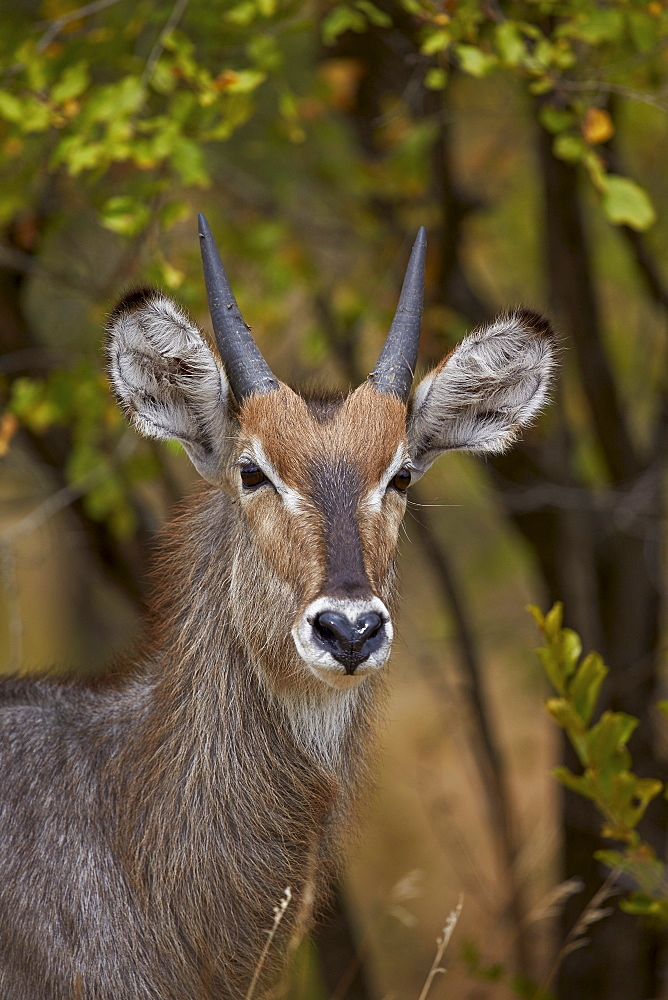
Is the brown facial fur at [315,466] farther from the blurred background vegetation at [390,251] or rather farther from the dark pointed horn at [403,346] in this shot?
the blurred background vegetation at [390,251]

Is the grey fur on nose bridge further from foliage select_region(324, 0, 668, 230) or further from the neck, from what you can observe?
foliage select_region(324, 0, 668, 230)

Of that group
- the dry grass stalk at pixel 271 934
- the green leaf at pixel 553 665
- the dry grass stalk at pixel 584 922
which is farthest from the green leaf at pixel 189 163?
the dry grass stalk at pixel 584 922

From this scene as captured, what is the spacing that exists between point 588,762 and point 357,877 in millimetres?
11396

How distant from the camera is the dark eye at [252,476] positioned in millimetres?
4266

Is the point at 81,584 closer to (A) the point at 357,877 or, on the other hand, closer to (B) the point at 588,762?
(A) the point at 357,877

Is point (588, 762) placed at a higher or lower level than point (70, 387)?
lower

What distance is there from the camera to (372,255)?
8422 millimetres

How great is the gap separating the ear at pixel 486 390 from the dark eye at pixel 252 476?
79 centimetres

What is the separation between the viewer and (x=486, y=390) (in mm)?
4816

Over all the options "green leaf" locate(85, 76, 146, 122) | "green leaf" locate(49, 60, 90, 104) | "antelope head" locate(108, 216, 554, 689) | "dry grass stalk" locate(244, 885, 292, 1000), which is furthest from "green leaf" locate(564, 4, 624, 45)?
"dry grass stalk" locate(244, 885, 292, 1000)

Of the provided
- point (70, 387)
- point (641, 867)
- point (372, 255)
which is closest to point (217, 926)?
point (641, 867)

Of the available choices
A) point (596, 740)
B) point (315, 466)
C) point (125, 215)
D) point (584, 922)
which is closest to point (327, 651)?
point (315, 466)

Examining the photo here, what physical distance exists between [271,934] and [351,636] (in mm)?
1197

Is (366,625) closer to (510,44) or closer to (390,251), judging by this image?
(510,44)
